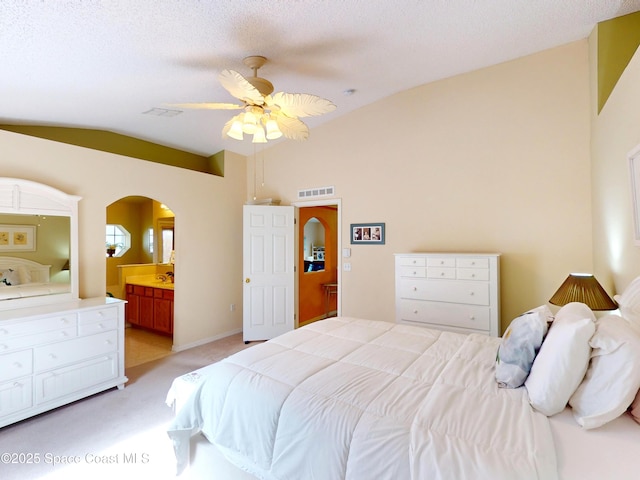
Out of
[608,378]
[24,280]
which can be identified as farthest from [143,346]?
[608,378]

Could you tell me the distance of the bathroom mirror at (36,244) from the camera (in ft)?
8.83

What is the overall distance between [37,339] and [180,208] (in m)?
2.11

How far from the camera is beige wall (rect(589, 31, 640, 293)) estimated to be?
1.82 m

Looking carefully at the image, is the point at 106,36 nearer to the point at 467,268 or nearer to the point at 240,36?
the point at 240,36

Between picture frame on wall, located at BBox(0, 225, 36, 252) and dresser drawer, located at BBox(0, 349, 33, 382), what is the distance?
3.11 ft

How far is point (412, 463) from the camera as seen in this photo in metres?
1.07

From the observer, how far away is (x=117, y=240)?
540cm

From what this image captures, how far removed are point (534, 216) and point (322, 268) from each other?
3.63m

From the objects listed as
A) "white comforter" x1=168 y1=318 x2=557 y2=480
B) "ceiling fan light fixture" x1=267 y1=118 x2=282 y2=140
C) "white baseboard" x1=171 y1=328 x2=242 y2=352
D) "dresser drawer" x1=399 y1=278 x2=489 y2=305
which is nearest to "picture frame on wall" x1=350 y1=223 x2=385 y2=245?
"dresser drawer" x1=399 y1=278 x2=489 y2=305

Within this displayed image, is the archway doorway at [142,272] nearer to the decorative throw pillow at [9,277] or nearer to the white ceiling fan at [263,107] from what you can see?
the decorative throw pillow at [9,277]

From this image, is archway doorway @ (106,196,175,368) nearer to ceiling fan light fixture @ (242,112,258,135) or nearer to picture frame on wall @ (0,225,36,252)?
picture frame on wall @ (0,225,36,252)

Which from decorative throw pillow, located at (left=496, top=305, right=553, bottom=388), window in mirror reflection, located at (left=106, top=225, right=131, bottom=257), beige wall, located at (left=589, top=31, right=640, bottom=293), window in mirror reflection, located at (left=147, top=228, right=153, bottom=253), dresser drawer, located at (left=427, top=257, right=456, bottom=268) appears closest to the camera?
decorative throw pillow, located at (left=496, top=305, right=553, bottom=388)

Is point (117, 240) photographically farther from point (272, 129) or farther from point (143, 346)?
point (272, 129)

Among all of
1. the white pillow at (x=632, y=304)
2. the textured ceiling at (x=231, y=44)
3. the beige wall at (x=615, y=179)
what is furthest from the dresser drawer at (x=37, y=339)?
the beige wall at (x=615, y=179)
